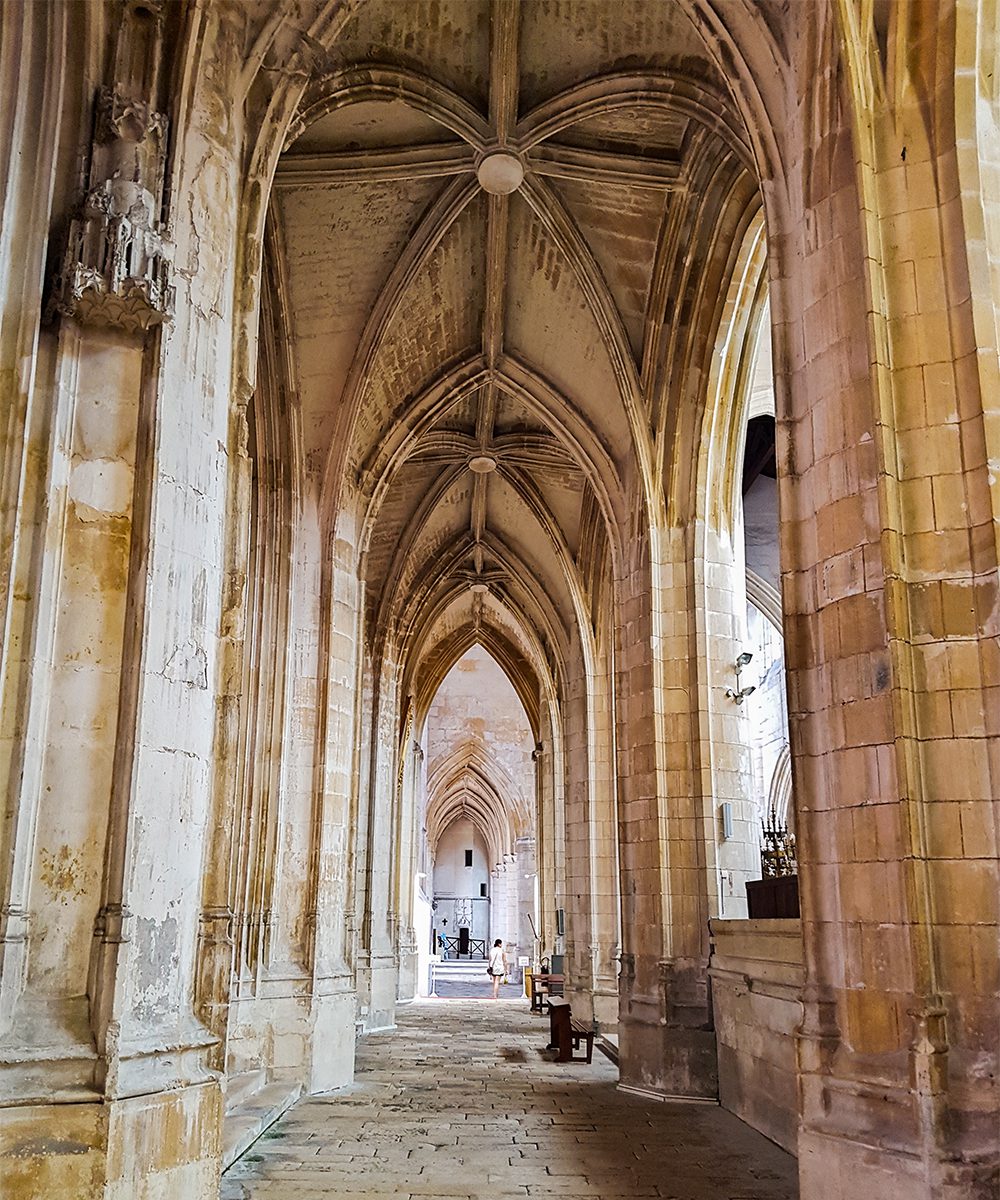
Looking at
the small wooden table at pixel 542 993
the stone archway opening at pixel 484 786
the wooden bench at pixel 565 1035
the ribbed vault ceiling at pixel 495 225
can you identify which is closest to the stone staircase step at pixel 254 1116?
the wooden bench at pixel 565 1035

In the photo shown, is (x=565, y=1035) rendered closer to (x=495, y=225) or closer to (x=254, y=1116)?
(x=254, y=1116)

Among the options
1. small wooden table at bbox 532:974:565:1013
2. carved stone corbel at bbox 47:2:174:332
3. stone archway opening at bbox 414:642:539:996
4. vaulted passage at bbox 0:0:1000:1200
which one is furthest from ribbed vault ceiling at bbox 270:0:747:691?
stone archway opening at bbox 414:642:539:996

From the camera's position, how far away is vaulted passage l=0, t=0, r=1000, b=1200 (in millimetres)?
4777

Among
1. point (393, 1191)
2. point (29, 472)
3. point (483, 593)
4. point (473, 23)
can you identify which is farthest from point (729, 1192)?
point (483, 593)

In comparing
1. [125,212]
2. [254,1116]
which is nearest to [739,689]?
[254,1116]

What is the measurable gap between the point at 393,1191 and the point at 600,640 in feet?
37.2

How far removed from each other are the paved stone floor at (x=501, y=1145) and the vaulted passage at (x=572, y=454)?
160 millimetres

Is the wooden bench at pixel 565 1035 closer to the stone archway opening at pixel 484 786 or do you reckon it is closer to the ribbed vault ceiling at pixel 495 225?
the ribbed vault ceiling at pixel 495 225

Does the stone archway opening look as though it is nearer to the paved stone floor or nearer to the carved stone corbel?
the paved stone floor

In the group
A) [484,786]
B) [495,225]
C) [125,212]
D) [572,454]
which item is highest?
[495,225]

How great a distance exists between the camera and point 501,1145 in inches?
303

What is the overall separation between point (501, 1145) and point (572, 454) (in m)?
7.93

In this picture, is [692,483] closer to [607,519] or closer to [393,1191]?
[607,519]

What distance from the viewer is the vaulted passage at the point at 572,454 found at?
478 cm
